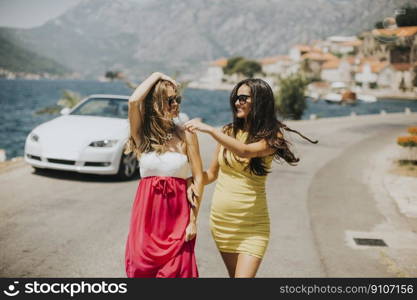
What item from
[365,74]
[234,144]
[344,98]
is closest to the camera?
[234,144]

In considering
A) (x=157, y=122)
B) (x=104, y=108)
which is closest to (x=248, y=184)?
(x=157, y=122)

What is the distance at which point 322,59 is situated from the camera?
488ft

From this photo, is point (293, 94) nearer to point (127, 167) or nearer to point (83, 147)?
point (127, 167)

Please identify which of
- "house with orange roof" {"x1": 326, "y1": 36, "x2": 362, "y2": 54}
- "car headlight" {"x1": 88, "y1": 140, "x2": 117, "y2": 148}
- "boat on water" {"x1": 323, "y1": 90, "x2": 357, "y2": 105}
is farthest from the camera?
"house with orange roof" {"x1": 326, "y1": 36, "x2": 362, "y2": 54}

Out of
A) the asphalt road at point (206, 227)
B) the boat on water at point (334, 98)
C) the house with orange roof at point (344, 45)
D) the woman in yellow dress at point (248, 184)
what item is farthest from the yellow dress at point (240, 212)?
the house with orange roof at point (344, 45)

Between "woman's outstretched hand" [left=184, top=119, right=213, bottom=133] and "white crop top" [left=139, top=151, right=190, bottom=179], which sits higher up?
"woman's outstretched hand" [left=184, top=119, right=213, bottom=133]

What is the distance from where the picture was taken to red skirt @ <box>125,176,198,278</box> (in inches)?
121

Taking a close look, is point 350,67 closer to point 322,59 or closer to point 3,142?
point 322,59

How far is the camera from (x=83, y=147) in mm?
9273

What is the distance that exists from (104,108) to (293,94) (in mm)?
27036

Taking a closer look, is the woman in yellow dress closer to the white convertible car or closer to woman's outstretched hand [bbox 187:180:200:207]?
woman's outstretched hand [bbox 187:180:200:207]

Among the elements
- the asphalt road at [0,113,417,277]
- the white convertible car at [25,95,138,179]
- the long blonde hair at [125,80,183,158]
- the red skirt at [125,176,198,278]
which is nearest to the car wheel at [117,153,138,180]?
the white convertible car at [25,95,138,179]

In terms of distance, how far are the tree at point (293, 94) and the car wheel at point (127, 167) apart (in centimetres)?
2722

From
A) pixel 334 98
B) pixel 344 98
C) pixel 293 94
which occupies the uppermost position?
pixel 293 94
